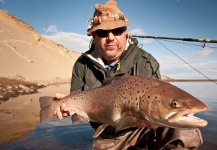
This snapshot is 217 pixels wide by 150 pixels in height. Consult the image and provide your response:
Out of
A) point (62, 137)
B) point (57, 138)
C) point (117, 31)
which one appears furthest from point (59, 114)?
point (62, 137)

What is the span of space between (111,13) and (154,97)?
202 centimetres

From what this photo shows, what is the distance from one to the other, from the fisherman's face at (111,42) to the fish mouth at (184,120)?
184 cm

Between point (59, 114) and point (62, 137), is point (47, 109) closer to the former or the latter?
point (59, 114)

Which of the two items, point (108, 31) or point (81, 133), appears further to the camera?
point (81, 133)

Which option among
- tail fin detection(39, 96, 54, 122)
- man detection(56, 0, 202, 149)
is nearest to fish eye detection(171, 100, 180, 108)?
man detection(56, 0, 202, 149)

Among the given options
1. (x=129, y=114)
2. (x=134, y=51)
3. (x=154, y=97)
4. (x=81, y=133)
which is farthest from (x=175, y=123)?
(x=81, y=133)

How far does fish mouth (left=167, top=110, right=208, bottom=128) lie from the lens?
2445 mm

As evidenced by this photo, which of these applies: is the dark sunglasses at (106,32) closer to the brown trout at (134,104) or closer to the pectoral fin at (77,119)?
the brown trout at (134,104)

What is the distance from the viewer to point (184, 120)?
8.24 ft

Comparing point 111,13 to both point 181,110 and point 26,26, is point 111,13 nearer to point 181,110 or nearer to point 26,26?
point 181,110

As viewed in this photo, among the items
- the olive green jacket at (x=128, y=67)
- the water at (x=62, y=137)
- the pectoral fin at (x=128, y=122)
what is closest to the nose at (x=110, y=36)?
the olive green jacket at (x=128, y=67)

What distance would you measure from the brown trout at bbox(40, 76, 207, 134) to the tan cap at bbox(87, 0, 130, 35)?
3.62 ft

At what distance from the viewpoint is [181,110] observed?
2.54 metres

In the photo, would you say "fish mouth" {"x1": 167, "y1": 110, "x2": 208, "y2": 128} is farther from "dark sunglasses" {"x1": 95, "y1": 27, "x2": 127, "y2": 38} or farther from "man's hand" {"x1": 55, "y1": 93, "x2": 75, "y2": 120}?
"dark sunglasses" {"x1": 95, "y1": 27, "x2": 127, "y2": 38}
